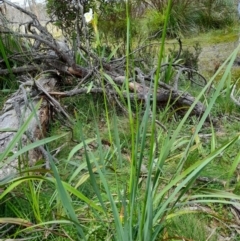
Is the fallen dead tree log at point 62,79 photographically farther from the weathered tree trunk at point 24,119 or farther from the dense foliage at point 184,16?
the dense foliage at point 184,16

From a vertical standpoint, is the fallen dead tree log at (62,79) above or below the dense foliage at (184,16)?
above

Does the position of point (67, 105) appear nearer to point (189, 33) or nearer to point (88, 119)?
point (88, 119)

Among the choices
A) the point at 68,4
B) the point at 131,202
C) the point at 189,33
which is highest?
the point at 68,4

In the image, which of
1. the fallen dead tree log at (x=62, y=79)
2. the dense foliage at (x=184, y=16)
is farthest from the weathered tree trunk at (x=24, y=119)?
the dense foliage at (x=184, y=16)

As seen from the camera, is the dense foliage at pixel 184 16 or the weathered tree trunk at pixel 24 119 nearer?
the weathered tree trunk at pixel 24 119

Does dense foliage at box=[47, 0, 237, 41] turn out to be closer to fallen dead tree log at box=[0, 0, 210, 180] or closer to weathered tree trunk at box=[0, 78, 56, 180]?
fallen dead tree log at box=[0, 0, 210, 180]

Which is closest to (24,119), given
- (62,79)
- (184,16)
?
(62,79)

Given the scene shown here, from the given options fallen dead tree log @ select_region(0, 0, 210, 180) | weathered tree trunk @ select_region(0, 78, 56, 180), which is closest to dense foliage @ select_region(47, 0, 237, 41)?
fallen dead tree log @ select_region(0, 0, 210, 180)

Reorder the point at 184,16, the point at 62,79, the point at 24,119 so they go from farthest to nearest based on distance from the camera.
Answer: the point at 184,16
the point at 62,79
the point at 24,119

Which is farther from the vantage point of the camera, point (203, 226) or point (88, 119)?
point (88, 119)

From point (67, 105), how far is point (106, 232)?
76.1 inches

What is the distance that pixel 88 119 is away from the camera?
308 centimetres

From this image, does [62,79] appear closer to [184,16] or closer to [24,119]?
[24,119]

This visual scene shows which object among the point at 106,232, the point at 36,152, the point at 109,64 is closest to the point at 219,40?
the point at 109,64
